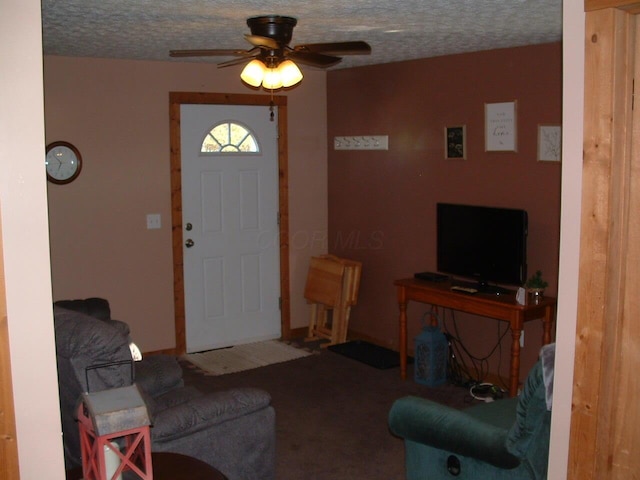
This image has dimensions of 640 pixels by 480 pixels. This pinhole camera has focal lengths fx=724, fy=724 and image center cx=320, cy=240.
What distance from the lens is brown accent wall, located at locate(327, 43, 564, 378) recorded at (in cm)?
475

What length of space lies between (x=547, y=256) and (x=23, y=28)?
12.3ft

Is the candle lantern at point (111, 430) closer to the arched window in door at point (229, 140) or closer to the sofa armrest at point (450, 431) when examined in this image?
the sofa armrest at point (450, 431)

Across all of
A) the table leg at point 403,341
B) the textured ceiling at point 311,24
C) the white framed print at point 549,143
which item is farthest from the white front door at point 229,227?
the white framed print at point 549,143

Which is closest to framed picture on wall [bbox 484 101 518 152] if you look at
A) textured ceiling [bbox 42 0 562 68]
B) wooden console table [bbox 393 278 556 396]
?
textured ceiling [bbox 42 0 562 68]

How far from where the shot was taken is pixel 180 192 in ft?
19.3

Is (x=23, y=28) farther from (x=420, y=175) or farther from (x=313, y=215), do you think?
(x=313, y=215)

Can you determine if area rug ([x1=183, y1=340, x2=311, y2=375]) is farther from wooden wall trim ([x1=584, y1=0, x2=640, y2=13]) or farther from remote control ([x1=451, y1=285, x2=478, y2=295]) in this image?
wooden wall trim ([x1=584, y1=0, x2=640, y2=13])

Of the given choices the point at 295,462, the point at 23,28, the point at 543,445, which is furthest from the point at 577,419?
the point at 295,462

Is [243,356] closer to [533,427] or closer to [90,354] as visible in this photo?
[90,354]

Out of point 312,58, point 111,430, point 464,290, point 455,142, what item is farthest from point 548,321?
point 111,430

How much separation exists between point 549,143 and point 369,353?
7.53ft

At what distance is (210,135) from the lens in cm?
601

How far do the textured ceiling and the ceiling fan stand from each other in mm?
85

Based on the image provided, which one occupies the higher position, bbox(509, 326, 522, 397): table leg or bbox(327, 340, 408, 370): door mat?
bbox(509, 326, 522, 397): table leg
